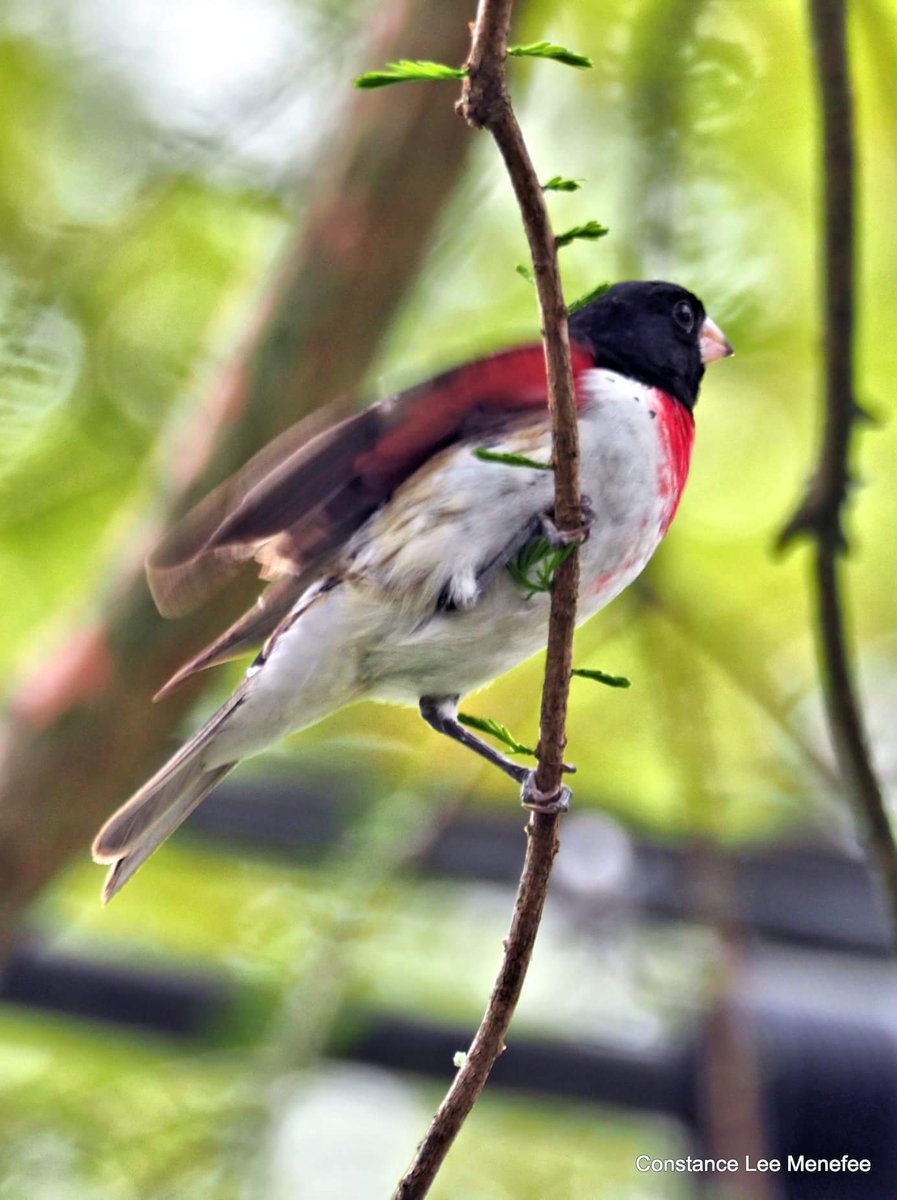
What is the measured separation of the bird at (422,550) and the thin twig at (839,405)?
342mm

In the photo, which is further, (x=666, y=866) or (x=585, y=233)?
(x=666, y=866)

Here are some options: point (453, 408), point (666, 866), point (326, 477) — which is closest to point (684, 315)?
point (453, 408)

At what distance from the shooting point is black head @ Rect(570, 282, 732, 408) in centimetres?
331

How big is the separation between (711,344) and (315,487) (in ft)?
3.95

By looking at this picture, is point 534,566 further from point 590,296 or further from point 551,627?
point 590,296

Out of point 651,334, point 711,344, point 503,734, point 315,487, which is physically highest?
point 711,344

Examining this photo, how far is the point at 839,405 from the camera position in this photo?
3.20m

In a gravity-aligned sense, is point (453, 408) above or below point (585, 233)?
above

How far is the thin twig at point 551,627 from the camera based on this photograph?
1.50 m

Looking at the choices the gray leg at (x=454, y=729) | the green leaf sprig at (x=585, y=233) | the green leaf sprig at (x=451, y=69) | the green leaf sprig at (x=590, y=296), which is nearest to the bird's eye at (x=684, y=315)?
the gray leg at (x=454, y=729)

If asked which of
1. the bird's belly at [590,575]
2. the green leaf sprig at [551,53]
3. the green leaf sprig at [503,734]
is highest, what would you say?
the bird's belly at [590,575]

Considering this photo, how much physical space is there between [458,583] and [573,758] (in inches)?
74.4

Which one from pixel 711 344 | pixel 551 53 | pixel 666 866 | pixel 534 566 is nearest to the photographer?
pixel 551 53

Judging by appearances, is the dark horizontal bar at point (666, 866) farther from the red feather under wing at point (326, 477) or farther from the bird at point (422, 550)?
the red feather under wing at point (326, 477)
